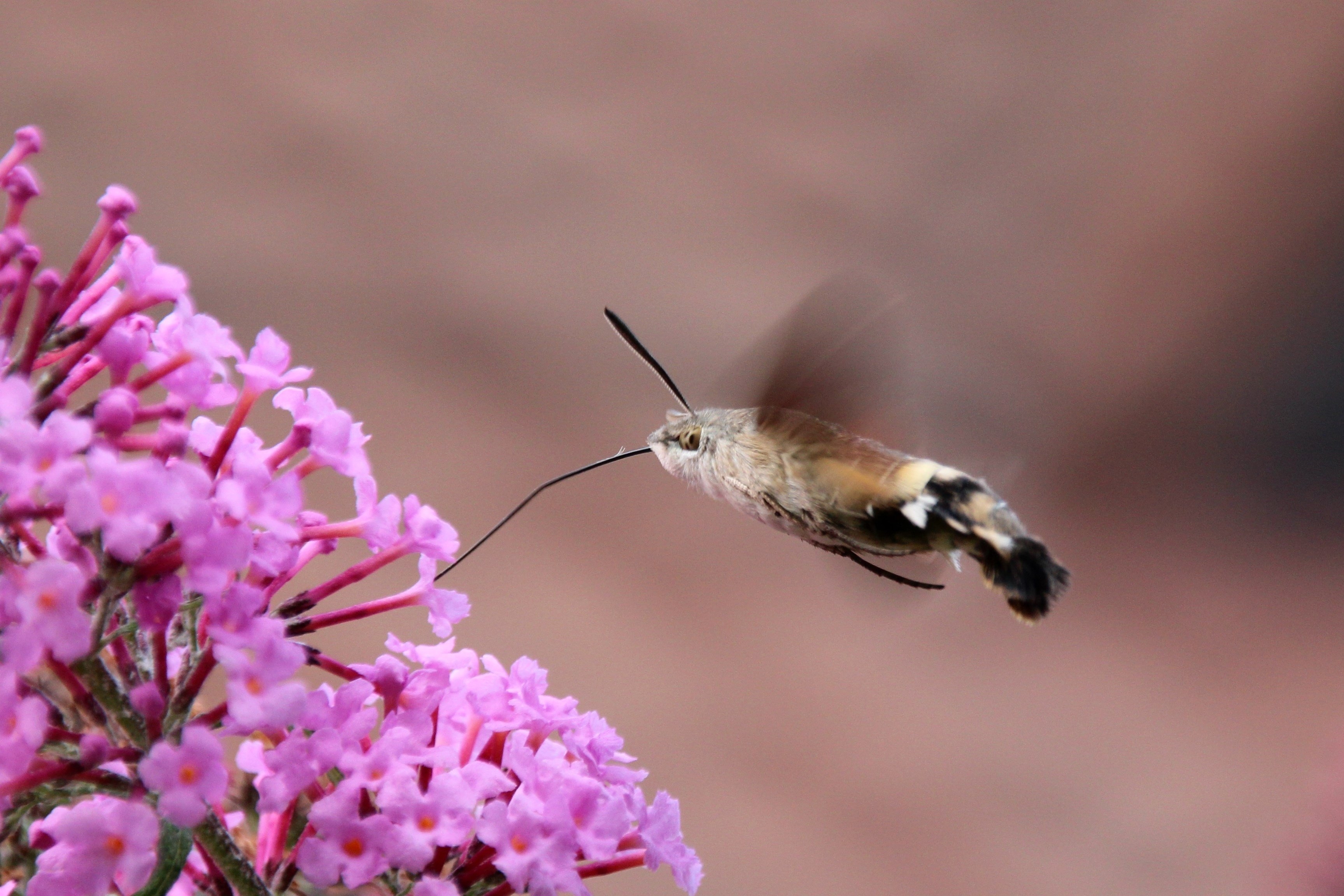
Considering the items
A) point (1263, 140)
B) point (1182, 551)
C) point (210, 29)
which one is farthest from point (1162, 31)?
point (210, 29)

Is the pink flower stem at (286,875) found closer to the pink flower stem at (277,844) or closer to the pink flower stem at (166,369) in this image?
the pink flower stem at (277,844)

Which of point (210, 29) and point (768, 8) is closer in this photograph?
point (210, 29)

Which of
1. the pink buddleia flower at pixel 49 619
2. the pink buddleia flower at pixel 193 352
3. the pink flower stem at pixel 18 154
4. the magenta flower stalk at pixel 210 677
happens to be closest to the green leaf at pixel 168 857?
the magenta flower stalk at pixel 210 677

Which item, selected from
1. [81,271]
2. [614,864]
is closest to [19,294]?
[81,271]

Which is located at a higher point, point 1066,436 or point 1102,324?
point 1102,324

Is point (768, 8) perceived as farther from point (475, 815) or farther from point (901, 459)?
point (475, 815)

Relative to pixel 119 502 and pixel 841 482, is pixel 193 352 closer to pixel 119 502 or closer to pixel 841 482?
pixel 119 502
